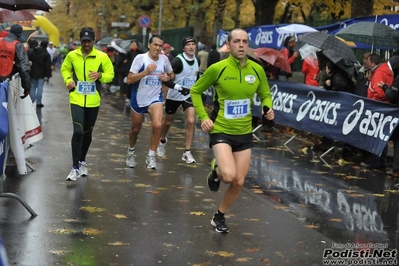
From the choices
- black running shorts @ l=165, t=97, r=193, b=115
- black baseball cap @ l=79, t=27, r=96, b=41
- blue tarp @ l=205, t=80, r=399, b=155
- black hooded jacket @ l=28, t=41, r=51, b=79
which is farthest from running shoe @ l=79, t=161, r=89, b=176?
black hooded jacket @ l=28, t=41, r=51, b=79

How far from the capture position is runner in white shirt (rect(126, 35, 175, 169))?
11766mm

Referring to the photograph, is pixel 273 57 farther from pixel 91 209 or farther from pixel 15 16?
pixel 91 209

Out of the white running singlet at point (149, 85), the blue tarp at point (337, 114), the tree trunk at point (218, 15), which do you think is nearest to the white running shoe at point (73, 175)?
the white running singlet at point (149, 85)

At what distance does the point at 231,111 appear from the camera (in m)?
8.21

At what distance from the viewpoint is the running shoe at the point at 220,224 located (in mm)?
8109

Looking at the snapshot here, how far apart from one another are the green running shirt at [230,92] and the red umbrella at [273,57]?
32.8 ft

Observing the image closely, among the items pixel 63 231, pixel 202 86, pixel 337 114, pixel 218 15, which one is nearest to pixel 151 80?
pixel 202 86

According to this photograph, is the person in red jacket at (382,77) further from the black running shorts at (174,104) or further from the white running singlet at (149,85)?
the white running singlet at (149,85)

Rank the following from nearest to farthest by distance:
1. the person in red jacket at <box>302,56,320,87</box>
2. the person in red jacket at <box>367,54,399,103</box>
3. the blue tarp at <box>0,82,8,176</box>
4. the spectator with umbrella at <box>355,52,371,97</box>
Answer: the blue tarp at <box>0,82,8,176</box>
the person in red jacket at <box>367,54,399,103</box>
the spectator with umbrella at <box>355,52,371,97</box>
the person in red jacket at <box>302,56,320,87</box>

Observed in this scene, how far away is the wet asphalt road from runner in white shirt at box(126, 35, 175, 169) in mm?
722

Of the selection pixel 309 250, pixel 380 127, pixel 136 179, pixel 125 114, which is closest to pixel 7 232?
pixel 309 250

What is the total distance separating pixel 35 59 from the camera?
73.3ft

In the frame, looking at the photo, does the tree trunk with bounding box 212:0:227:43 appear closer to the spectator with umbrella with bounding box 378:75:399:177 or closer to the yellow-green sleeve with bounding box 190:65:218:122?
the spectator with umbrella with bounding box 378:75:399:177

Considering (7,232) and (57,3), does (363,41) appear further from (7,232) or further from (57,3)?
(57,3)
